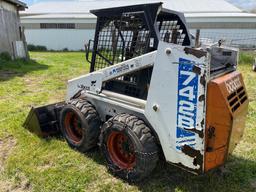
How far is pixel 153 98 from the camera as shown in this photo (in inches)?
118

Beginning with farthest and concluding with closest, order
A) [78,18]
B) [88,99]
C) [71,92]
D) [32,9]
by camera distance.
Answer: [32,9] < [78,18] < [71,92] < [88,99]

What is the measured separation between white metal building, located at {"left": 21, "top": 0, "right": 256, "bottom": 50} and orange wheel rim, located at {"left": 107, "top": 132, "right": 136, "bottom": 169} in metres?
17.5

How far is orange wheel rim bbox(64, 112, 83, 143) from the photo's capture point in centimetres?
416

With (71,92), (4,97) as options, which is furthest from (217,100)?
(4,97)

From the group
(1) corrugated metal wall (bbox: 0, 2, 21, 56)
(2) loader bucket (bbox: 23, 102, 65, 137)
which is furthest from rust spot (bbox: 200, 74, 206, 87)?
(1) corrugated metal wall (bbox: 0, 2, 21, 56)

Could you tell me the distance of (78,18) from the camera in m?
25.2

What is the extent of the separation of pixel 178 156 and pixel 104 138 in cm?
99

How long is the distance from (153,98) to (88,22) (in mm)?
23324

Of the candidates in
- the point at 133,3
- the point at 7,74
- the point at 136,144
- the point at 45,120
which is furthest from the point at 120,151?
the point at 133,3

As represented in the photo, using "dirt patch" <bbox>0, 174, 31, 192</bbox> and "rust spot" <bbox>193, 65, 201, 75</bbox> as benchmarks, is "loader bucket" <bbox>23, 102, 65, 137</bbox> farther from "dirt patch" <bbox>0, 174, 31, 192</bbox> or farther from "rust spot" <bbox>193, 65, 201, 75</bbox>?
"rust spot" <bbox>193, 65, 201, 75</bbox>

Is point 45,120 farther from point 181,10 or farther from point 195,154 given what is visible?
point 181,10

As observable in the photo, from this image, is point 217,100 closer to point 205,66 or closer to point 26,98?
point 205,66

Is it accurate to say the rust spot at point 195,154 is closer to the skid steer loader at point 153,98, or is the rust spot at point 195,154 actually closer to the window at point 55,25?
the skid steer loader at point 153,98

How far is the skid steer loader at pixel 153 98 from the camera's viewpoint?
2.68 metres
